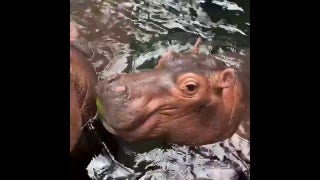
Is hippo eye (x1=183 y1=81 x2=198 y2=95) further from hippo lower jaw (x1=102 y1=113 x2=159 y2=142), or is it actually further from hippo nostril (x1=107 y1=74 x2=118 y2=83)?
hippo nostril (x1=107 y1=74 x2=118 y2=83)

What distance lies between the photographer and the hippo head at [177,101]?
1.69 m

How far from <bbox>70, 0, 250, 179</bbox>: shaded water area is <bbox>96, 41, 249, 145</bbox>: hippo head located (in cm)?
3

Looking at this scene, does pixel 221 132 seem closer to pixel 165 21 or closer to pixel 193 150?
pixel 193 150

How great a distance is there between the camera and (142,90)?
66.6 inches

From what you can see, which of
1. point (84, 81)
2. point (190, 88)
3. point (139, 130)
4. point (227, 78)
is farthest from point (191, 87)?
point (84, 81)

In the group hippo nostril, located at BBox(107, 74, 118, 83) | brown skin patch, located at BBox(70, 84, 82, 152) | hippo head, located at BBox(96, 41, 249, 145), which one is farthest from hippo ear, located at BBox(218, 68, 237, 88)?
brown skin patch, located at BBox(70, 84, 82, 152)

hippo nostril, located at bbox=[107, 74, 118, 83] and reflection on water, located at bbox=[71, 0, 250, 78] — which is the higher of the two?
reflection on water, located at bbox=[71, 0, 250, 78]

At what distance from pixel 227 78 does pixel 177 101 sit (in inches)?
7.8

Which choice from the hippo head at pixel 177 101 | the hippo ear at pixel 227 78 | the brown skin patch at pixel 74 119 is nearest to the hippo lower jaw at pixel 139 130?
the hippo head at pixel 177 101

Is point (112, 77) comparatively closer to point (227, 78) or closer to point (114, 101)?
point (114, 101)

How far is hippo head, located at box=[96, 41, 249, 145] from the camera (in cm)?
169

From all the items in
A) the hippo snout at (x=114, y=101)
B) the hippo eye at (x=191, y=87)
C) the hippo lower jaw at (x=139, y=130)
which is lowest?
the hippo lower jaw at (x=139, y=130)

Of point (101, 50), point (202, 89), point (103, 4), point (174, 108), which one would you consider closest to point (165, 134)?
point (174, 108)

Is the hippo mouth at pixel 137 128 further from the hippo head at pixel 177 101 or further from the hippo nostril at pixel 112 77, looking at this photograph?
the hippo nostril at pixel 112 77
